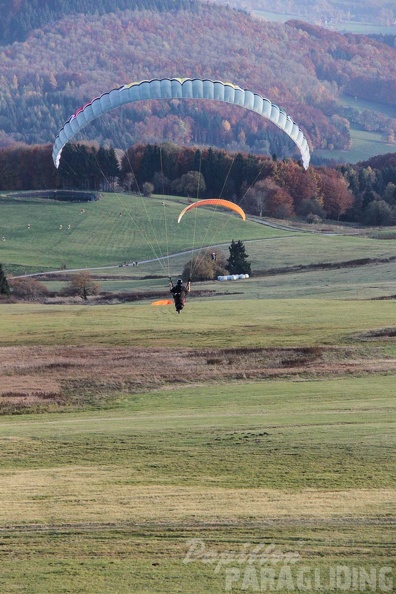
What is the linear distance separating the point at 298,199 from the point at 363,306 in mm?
91759

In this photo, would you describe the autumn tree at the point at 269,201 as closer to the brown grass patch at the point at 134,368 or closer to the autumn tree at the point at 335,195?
the autumn tree at the point at 335,195

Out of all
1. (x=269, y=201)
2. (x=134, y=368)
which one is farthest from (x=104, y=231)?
(x=134, y=368)

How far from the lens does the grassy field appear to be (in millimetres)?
15945

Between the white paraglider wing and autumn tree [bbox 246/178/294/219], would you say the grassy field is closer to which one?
the white paraglider wing

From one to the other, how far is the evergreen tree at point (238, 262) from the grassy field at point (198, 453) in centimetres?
3081

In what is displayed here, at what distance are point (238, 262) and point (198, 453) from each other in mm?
61423

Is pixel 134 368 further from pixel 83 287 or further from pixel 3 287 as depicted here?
pixel 3 287

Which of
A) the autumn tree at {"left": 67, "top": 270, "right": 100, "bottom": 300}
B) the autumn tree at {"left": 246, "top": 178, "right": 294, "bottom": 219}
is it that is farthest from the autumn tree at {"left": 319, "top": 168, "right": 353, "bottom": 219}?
the autumn tree at {"left": 67, "top": 270, "right": 100, "bottom": 300}

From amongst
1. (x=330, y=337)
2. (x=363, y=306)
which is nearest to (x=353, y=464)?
(x=330, y=337)

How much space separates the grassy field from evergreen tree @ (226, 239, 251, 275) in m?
30.8

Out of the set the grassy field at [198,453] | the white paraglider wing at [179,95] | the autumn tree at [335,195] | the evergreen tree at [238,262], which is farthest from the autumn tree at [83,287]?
the autumn tree at [335,195]

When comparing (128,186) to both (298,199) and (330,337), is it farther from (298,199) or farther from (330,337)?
(330,337)

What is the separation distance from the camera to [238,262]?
83.6 meters

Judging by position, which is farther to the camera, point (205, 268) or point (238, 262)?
point (238, 262)
